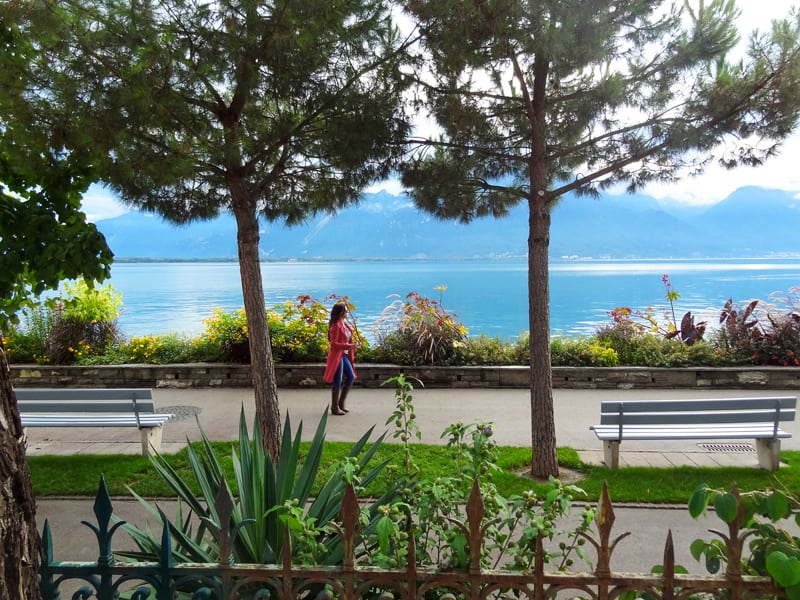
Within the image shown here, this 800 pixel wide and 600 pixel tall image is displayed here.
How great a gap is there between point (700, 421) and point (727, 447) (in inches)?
49.5

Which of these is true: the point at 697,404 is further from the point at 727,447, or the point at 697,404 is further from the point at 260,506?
the point at 260,506

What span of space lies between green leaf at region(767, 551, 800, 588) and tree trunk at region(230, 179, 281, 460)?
4506 millimetres

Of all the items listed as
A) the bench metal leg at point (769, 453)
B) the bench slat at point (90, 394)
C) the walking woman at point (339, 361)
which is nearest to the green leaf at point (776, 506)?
the bench metal leg at point (769, 453)

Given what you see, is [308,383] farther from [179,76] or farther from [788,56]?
[788,56]

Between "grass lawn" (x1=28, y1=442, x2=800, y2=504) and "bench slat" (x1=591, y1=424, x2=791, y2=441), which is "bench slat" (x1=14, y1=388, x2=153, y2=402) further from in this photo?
"bench slat" (x1=591, y1=424, x2=791, y2=441)

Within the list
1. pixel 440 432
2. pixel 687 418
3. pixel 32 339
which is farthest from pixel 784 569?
pixel 32 339

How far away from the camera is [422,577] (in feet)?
6.41

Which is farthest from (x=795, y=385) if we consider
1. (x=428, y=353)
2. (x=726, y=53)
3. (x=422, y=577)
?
(x=422, y=577)

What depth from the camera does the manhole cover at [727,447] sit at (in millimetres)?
6434

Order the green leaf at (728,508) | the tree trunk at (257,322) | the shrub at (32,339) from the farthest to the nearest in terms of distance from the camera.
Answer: the shrub at (32,339), the tree trunk at (257,322), the green leaf at (728,508)

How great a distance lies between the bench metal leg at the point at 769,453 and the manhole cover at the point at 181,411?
7.37m

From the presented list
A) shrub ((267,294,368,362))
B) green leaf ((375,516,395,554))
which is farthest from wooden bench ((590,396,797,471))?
shrub ((267,294,368,362))

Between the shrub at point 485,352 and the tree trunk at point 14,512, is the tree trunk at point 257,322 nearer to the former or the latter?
the tree trunk at point 14,512

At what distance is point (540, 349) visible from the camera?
18.3ft
